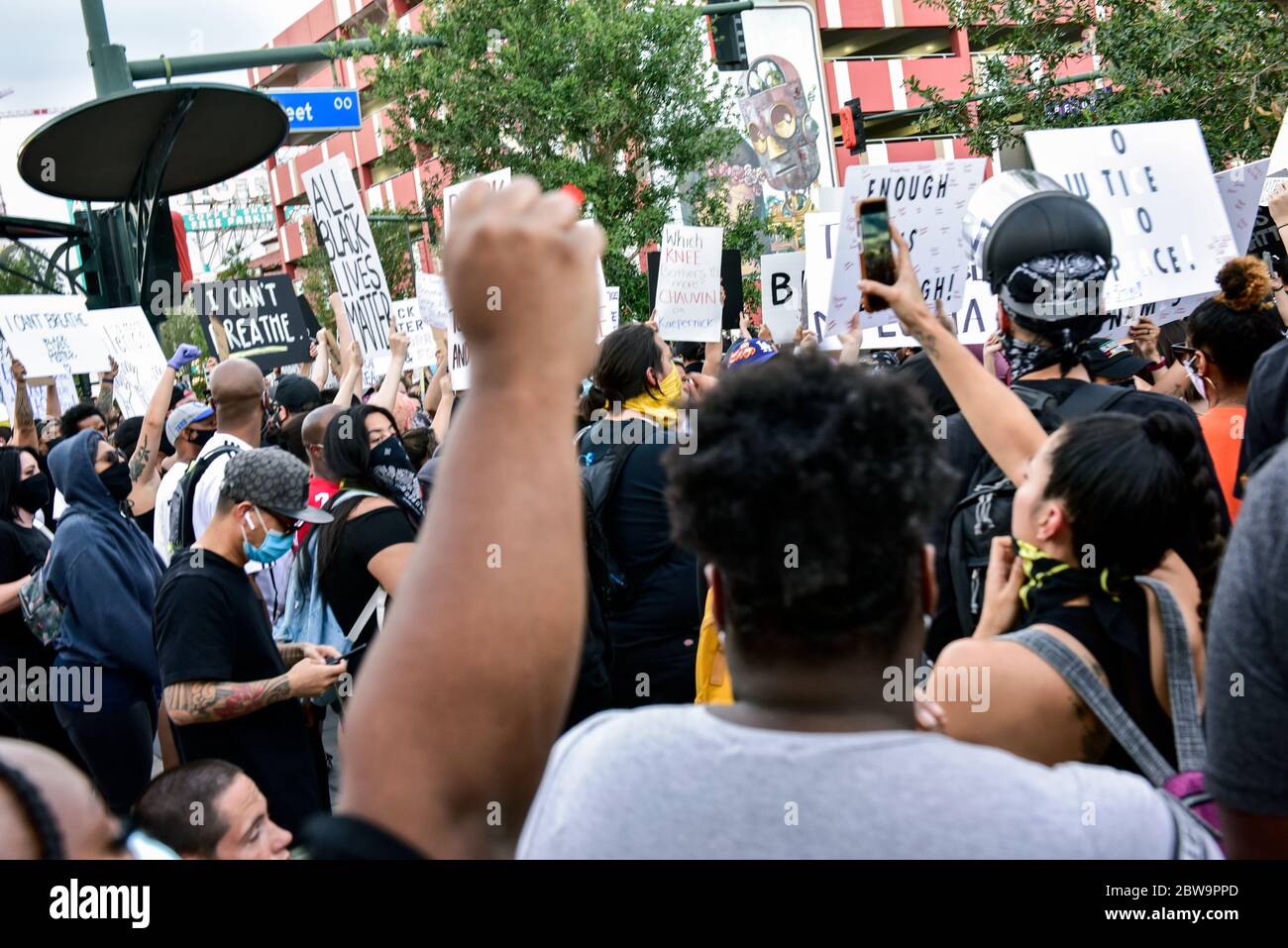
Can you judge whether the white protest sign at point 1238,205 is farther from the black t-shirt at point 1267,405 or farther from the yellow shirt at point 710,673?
the yellow shirt at point 710,673

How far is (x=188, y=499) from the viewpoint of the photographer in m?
5.34

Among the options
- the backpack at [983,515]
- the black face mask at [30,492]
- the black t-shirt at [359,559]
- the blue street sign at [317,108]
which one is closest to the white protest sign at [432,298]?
the black face mask at [30,492]

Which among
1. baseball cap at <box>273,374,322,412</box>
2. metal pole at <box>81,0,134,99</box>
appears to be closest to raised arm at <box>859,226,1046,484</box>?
baseball cap at <box>273,374,322,412</box>

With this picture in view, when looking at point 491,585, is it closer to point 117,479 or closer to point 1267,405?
point 1267,405

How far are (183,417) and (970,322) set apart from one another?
4.01 metres

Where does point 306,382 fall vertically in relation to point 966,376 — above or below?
above

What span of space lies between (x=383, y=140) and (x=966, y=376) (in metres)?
53.2

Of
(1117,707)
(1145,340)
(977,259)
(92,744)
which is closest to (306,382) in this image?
(92,744)

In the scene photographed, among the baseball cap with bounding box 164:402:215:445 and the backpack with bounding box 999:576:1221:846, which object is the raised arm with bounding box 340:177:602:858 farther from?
the baseball cap with bounding box 164:402:215:445

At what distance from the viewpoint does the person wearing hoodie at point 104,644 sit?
5016 mm

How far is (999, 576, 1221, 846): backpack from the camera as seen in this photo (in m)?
1.83

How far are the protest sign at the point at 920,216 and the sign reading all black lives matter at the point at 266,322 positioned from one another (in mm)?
5323

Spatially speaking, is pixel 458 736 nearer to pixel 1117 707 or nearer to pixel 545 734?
pixel 545 734
